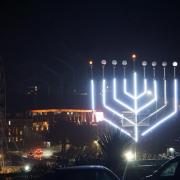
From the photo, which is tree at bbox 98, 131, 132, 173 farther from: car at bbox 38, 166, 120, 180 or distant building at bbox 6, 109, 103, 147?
distant building at bbox 6, 109, 103, 147

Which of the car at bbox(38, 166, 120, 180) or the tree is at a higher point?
the car at bbox(38, 166, 120, 180)

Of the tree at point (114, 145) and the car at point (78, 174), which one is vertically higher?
the car at point (78, 174)

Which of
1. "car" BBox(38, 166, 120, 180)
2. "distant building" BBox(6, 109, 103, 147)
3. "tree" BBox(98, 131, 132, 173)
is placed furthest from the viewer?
"distant building" BBox(6, 109, 103, 147)

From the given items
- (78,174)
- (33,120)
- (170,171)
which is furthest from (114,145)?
(33,120)

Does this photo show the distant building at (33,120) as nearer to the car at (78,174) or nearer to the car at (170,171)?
the car at (170,171)

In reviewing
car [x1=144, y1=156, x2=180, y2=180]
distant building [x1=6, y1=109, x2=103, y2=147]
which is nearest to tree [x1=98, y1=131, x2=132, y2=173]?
car [x1=144, y1=156, x2=180, y2=180]

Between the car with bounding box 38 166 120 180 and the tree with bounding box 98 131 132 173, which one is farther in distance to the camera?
the tree with bounding box 98 131 132 173

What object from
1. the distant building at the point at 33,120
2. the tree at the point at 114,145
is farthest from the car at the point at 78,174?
the distant building at the point at 33,120

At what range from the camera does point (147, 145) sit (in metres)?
30.0

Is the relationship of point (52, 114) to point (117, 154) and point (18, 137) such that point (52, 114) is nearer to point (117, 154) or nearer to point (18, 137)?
point (18, 137)

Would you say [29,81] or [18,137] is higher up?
[29,81]

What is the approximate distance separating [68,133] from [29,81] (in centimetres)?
3345

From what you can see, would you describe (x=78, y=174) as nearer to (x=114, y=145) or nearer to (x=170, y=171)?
(x=170, y=171)

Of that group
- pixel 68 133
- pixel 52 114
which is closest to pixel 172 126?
pixel 68 133
